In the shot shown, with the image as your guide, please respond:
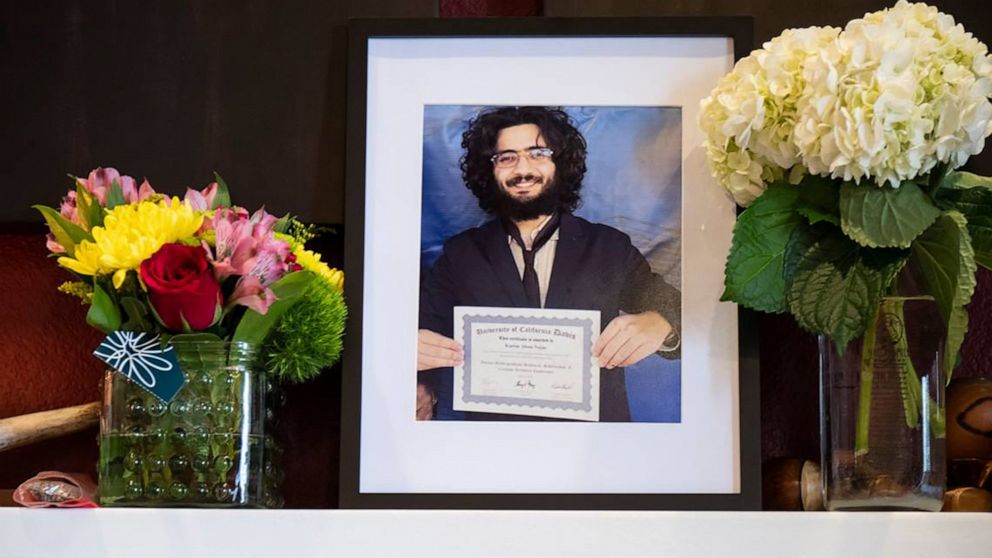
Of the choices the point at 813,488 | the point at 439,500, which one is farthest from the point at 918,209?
the point at 439,500

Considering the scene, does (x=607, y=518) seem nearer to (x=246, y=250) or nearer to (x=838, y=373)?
(x=838, y=373)

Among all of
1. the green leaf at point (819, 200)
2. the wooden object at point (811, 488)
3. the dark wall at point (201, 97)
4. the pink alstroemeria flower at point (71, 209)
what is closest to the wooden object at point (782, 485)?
the wooden object at point (811, 488)

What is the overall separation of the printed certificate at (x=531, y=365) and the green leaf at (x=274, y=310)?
0.57 ft

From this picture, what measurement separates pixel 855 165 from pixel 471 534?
46cm

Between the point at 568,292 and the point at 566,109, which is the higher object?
the point at 566,109

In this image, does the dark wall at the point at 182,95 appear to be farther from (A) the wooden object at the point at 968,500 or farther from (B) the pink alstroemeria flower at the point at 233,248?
(A) the wooden object at the point at 968,500

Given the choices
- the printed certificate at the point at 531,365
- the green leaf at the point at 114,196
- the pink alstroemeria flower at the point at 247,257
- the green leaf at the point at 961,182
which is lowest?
the printed certificate at the point at 531,365

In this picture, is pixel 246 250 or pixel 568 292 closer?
pixel 246 250

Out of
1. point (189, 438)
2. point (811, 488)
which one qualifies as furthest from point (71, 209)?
point (811, 488)

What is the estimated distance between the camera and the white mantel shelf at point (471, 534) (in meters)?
1.06

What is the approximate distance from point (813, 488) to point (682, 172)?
1.08ft

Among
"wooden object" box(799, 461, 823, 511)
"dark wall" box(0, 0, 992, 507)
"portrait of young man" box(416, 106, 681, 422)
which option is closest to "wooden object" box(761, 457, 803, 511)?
"wooden object" box(799, 461, 823, 511)

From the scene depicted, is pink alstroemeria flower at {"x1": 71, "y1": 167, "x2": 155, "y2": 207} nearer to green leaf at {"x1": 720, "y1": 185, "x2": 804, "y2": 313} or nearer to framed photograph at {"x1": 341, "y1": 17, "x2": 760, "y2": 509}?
framed photograph at {"x1": 341, "y1": 17, "x2": 760, "y2": 509}

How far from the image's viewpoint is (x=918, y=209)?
107 centimetres
